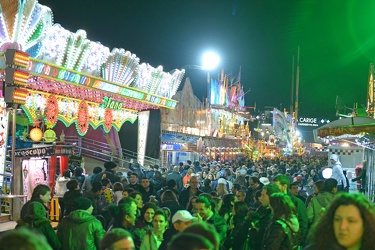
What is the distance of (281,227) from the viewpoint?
4965mm

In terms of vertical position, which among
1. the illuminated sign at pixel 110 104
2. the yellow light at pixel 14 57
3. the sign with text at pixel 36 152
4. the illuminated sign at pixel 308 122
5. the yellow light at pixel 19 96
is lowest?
the sign with text at pixel 36 152

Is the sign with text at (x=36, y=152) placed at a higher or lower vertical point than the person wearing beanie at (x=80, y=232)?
higher

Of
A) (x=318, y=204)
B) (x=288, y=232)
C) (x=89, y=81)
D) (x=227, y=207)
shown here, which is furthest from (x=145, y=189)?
(x=89, y=81)

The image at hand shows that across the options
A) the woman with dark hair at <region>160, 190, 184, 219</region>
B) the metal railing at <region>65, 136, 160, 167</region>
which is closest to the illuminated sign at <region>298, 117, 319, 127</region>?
the metal railing at <region>65, 136, 160, 167</region>

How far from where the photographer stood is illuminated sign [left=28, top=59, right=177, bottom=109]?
52.6ft

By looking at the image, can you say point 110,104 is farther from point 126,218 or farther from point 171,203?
point 126,218

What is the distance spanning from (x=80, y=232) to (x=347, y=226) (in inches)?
125

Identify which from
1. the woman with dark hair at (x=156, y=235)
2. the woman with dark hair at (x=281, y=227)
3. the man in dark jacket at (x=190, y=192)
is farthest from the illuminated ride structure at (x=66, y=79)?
the woman with dark hair at (x=281, y=227)

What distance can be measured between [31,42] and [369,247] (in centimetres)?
1364

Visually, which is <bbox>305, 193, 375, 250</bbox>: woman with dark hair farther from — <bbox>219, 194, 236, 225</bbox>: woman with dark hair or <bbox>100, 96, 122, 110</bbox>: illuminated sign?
<bbox>100, 96, 122, 110</bbox>: illuminated sign

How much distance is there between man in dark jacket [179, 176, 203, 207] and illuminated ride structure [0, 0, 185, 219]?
13.6ft

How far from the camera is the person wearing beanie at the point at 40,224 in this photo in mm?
5445

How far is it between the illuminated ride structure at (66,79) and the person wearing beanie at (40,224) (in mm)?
6064

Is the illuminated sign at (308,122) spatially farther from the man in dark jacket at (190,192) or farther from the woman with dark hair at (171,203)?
the woman with dark hair at (171,203)
